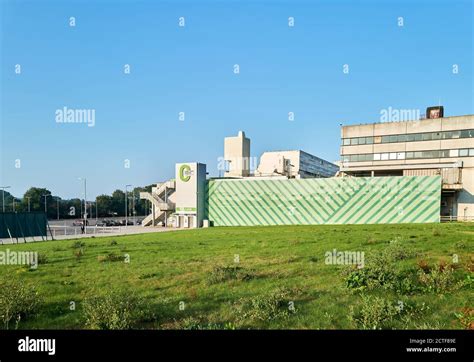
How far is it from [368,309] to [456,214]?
51.0 meters

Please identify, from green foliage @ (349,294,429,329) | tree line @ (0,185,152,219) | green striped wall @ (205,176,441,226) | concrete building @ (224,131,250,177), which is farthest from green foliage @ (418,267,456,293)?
tree line @ (0,185,152,219)

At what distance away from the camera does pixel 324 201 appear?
1624 inches

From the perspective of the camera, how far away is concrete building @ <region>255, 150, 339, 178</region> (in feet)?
229

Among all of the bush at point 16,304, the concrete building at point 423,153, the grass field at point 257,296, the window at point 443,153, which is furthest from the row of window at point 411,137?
the bush at point 16,304

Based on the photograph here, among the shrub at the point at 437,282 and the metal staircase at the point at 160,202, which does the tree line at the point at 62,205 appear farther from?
the shrub at the point at 437,282

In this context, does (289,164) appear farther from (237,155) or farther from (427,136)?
(427,136)

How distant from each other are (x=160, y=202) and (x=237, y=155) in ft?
90.5

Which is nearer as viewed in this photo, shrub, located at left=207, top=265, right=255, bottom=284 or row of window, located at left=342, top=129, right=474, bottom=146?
shrub, located at left=207, top=265, right=255, bottom=284

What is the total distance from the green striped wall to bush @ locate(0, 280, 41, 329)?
38229 mm

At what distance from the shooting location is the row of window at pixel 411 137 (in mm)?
47103

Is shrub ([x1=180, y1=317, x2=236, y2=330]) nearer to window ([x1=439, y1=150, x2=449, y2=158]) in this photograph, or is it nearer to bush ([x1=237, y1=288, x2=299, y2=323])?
bush ([x1=237, y1=288, x2=299, y2=323])

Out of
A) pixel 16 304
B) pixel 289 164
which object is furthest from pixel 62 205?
pixel 16 304
